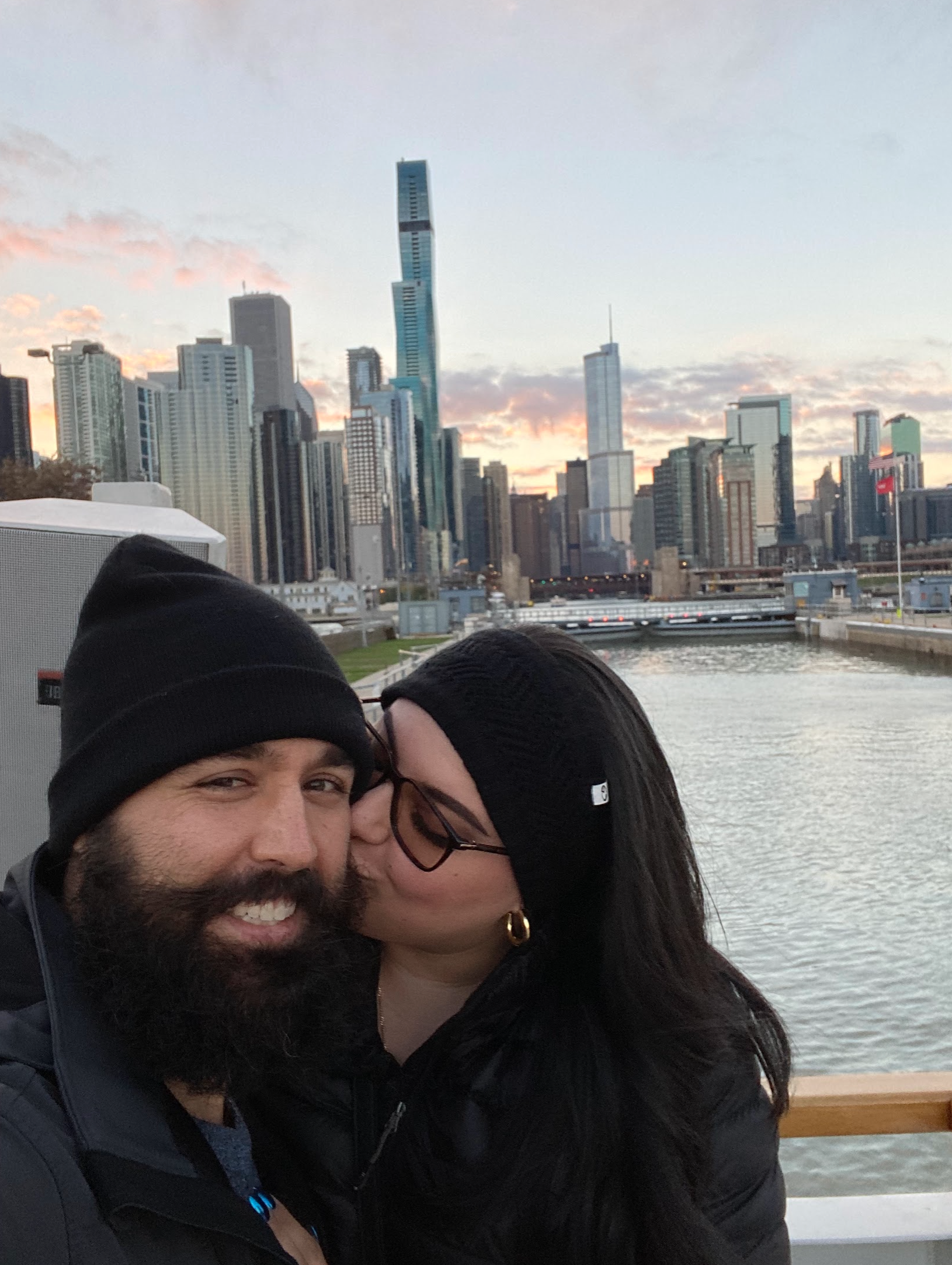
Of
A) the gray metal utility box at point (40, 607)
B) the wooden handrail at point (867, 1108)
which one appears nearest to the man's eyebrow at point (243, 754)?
the gray metal utility box at point (40, 607)

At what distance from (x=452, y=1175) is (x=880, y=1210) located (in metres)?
1.26

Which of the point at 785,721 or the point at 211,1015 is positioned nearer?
the point at 211,1015

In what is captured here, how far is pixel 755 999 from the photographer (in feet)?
6.35

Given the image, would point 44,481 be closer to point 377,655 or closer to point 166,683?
point 377,655

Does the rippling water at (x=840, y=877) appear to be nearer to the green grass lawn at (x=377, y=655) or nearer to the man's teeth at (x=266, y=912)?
the man's teeth at (x=266, y=912)

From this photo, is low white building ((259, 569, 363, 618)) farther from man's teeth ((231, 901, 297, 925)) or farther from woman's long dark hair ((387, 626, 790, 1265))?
man's teeth ((231, 901, 297, 925))

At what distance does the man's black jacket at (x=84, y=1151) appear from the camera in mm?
1049

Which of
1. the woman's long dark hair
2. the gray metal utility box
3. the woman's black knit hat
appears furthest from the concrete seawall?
the woman's black knit hat

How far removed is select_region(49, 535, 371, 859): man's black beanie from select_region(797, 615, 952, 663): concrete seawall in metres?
41.5

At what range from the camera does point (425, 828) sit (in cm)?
183

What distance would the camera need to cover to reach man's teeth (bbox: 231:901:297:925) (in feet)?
4.53

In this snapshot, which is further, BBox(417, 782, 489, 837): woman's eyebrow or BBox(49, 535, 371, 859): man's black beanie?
BBox(417, 782, 489, 837): woman's eyebrow

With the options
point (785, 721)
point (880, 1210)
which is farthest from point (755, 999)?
point (785, 721)

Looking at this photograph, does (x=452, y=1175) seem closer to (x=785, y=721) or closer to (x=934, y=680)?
(x=785, y=721)
